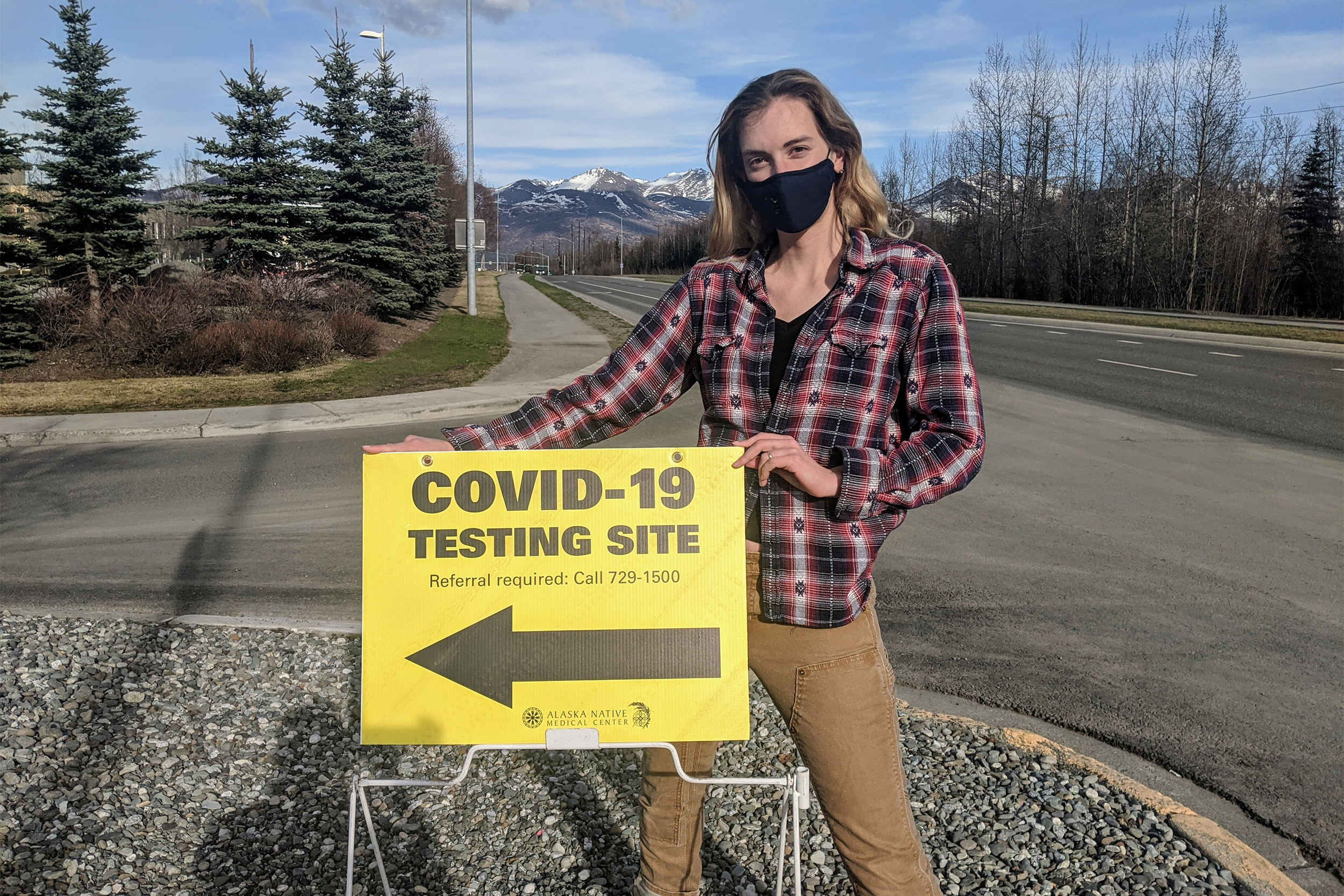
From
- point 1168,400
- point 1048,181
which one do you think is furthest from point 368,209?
point 1048,181

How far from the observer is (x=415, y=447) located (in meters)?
2.08

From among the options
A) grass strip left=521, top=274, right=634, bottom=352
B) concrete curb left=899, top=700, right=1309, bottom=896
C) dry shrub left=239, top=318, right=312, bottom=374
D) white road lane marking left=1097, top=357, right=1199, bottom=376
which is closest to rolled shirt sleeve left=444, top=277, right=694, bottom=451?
concrete curb left=899, top=700, right=1309, bottom=896

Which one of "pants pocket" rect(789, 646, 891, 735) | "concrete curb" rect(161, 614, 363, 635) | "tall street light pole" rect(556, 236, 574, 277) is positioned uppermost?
"tall street light pole" rect(556, 236, 574, 277)

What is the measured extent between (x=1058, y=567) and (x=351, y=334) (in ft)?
50.1

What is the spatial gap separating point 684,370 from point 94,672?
329cm

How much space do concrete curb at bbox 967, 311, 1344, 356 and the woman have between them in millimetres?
20989

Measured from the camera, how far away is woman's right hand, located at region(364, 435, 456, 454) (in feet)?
6.60

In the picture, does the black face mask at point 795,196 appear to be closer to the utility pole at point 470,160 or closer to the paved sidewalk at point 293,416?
the paved sidewalk at point 293,416

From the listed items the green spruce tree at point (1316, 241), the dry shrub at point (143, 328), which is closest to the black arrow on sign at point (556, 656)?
the dry shrub at point (143, 328)

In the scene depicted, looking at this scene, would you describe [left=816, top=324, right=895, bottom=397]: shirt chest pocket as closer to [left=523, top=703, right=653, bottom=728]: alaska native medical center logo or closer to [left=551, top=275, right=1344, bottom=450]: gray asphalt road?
[left=523, top=703, right=653, bottom=728]: alaska native medical center logo

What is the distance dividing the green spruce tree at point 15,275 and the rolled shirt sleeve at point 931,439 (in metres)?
16.9

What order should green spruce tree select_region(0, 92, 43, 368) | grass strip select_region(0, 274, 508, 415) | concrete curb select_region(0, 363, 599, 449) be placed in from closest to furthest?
concrete curb select_region(0, 363, 599, 449)
grass strip select_region(0, 274, 508, 415)
green spruce tree select_region(0, 92, 43, 368)

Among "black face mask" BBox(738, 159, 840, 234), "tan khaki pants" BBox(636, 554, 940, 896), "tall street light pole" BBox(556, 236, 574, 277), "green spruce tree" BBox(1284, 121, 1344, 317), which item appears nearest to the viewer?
"tan khaki pants" BBox(636, 554, 940, 896)

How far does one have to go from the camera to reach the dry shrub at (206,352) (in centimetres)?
1549
